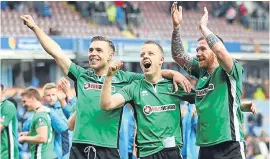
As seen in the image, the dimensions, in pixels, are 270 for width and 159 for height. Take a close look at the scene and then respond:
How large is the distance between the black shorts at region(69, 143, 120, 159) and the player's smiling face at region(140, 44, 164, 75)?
2.85ft

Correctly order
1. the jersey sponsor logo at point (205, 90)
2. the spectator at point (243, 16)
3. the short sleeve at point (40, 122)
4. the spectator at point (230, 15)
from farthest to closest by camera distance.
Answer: the spectator at point (243, 16) < the spectator at point (230, 15) < the short sleeve at point (40, 122) < the jersey sponsor logo at point (205, 90)

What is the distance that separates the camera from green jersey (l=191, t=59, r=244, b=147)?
8086mm

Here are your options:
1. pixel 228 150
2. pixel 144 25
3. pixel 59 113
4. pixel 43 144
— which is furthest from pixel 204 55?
pixel 144 25

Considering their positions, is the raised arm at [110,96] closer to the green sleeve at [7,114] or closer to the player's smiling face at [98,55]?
the player's smiling face at [98,55]

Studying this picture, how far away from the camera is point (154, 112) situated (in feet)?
27.3

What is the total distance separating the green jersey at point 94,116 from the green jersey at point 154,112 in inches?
9.2

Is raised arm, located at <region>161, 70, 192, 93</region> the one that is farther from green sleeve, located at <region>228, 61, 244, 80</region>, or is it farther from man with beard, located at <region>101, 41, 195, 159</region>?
green sleeve, located at <region>228, 61, 244, 80</region>

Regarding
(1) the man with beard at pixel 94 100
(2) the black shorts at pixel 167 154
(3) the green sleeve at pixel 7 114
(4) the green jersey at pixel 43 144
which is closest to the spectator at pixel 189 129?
(4) the green jersey at pixel 43 144

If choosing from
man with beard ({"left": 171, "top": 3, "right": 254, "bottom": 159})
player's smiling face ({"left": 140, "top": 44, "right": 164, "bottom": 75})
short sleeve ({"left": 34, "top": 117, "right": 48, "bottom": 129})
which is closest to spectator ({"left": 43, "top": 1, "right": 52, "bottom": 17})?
short sleeve ({"left": 34, "top": 117, "right": 48, "bottom": 129})

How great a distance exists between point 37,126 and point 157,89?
2.78m

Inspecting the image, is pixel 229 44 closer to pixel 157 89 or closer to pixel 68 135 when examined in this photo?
pixel 68 135

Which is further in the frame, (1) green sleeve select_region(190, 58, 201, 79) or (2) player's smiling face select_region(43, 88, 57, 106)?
(2) player's smiling face select_region(43, 88, 57, 106)

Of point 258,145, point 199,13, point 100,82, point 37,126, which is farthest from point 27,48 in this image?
point 100,82

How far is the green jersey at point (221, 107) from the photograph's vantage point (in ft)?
26.5
